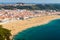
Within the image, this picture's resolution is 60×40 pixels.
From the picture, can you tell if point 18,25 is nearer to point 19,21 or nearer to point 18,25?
point 18,25

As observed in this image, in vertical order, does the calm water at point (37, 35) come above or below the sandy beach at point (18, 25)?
below

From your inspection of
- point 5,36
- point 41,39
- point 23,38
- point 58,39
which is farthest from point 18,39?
point 5,36

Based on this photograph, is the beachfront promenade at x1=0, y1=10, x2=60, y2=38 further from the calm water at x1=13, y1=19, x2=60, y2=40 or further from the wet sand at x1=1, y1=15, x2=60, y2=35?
the calm water at x1=13, y1=19, x2=60, y2=40

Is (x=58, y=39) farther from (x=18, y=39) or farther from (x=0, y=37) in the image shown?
(x=0, y=37)

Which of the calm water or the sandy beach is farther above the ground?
the sandy beach

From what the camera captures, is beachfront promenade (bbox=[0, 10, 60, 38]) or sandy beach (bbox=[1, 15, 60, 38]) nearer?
sandy beach (bbox=[1, 15, 60, 38])

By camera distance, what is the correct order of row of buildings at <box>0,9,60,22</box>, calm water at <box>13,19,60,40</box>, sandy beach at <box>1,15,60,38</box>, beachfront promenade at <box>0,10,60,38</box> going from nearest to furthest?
calm water at <box>13,19,60,40</box>, sandy beach at <box>1,15,60,38</box>, beachfront promenade at <box>0,10,60,38</box>, row of buildings at <box>0,9,60,22</box>

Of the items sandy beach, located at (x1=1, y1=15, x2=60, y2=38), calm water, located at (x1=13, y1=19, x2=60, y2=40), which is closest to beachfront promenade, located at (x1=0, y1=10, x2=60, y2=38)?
sandy beach, located at (x1=1, y1=15, x2=60, y2=38)

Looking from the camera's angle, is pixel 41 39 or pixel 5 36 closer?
pixel 5 36

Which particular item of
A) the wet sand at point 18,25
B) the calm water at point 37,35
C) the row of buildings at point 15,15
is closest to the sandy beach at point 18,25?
the wet sand at point 18,25

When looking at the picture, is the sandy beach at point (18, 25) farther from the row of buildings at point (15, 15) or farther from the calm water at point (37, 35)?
the row of buildings at point (15, 15)

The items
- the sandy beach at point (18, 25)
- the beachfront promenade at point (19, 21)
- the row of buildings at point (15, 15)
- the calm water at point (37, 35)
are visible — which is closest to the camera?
the calm water at point (37, 35)
